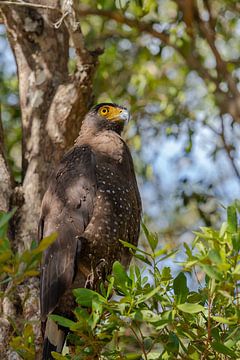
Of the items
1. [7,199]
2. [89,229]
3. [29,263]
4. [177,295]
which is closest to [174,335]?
[177,295]

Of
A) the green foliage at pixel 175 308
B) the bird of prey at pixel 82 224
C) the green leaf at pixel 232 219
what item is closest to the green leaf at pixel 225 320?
the green foliage at pixel 175 308

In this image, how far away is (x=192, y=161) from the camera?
9.05 meters

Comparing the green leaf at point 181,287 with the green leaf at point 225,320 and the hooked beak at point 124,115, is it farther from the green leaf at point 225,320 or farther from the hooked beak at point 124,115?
the hooked beak at point 124,115

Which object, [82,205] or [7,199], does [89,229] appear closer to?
[82,205]

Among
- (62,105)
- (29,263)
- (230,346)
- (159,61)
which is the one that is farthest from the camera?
(159,61)

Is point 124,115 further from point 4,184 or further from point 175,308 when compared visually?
→ point 175,308

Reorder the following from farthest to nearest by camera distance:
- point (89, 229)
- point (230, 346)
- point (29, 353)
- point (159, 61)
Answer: point (159, 61)
point (89, 229)
point (29, 353)
point (230, 346)

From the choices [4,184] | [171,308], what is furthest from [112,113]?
[171,308]

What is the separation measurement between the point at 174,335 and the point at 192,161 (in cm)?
563

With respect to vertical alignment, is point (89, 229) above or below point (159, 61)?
below

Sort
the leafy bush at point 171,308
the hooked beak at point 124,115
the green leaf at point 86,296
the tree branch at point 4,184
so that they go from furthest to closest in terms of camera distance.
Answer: the hooked beak at point 124,115, the tree branch at point 4,184, the green leaf at point 86,296, the leafy bush at point 171,308

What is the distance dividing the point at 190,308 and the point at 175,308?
85mm

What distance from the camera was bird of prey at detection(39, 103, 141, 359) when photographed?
4949 millimetres

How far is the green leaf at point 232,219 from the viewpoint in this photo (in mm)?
3490
